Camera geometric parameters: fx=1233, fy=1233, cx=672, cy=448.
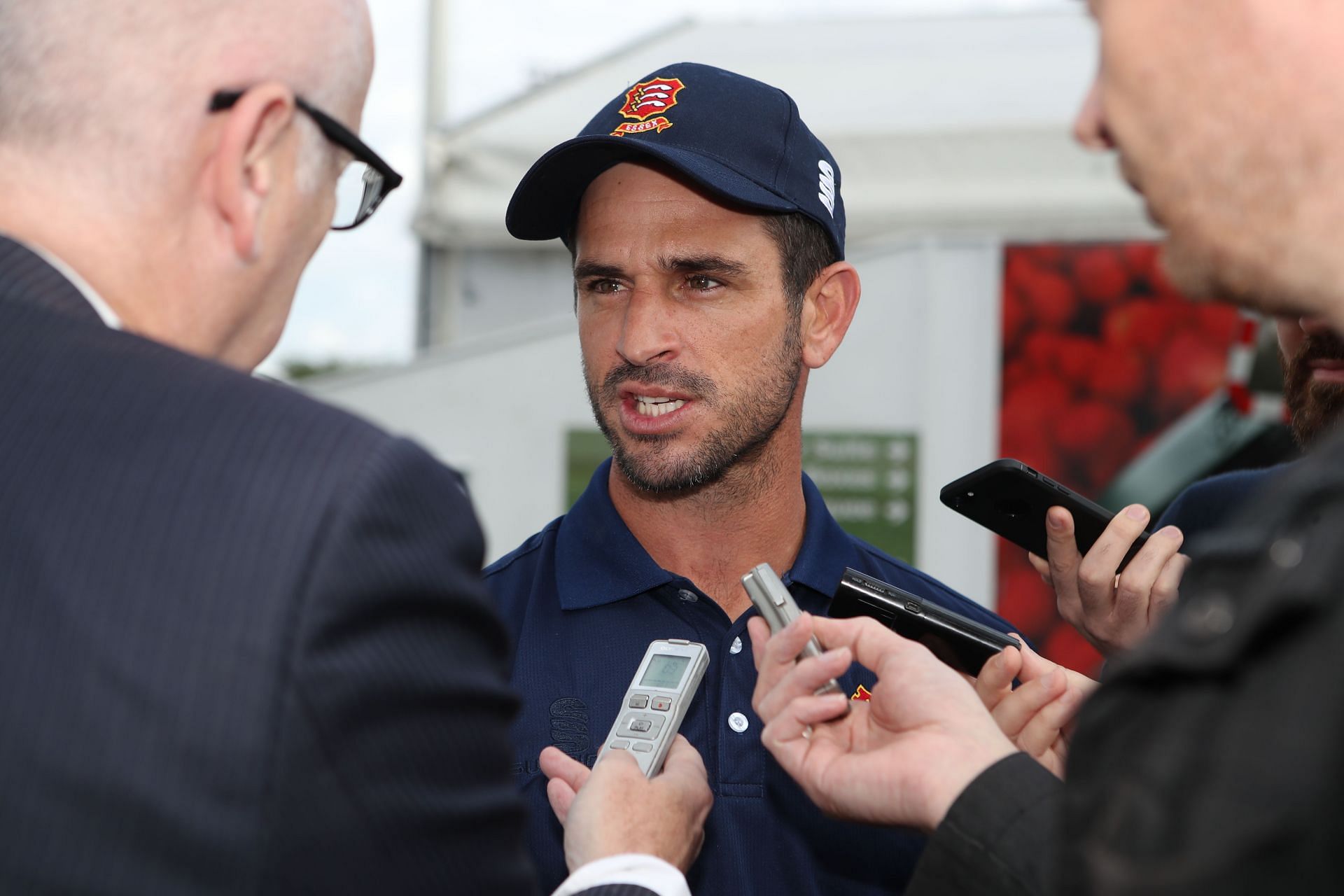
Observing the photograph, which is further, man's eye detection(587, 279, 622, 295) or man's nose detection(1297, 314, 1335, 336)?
man's eye detection(587, 279, 622, 295)

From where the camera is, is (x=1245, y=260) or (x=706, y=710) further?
(x=706, y=710)

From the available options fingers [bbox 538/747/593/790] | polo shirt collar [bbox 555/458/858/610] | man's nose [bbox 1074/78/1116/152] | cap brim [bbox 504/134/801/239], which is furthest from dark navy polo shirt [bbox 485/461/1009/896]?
man's nose [bbox 1074/78/1116/152]

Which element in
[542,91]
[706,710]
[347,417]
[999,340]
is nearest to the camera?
[347,417]

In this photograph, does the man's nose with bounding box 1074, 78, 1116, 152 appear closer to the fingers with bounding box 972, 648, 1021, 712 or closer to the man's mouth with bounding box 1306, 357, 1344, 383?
the fingers with bounding box 972, 648, 1021, 712

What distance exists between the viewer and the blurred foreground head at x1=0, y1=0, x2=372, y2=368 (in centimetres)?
107

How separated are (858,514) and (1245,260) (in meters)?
4.11

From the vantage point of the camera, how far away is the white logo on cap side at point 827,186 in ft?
7.58

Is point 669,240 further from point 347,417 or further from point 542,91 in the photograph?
point 542,91

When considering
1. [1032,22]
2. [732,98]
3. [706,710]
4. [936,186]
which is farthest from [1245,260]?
[1032,22]

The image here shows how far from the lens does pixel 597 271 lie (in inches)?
87.8

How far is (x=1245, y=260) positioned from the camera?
3.04 feet

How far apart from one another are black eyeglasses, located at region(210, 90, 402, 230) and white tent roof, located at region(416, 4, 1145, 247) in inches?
171

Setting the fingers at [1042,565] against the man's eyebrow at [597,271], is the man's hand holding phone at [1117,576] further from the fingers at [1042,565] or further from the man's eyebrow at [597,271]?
the man's eyebrow at [597,271]

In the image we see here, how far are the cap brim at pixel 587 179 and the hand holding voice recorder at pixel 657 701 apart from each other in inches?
30.6
